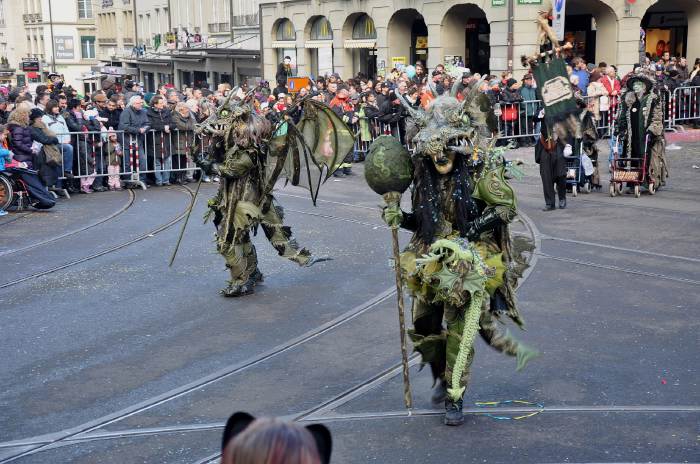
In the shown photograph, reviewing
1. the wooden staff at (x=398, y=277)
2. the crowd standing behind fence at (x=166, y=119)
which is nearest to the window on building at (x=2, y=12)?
the crowd standing behind fence at (x=166, y=119)

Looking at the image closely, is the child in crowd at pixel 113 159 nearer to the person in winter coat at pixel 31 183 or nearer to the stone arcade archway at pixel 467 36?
the person in winter coat at pixel 31 183

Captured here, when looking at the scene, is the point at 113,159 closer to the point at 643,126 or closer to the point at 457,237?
the point at 643,126

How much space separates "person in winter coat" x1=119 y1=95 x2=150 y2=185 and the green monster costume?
1315 centimetres

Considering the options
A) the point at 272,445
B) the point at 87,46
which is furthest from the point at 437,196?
the point at 87,46

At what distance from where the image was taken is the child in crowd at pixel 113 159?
19.0 meters

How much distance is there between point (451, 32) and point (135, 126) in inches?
641

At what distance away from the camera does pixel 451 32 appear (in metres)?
33.0

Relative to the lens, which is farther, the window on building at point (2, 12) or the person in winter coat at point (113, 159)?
the window on building at point (2, 12)

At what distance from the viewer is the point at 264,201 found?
10766 millimetres

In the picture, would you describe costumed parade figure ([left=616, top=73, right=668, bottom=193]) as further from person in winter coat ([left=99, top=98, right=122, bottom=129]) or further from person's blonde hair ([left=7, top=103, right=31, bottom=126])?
person's blonde hair ([left=7, top=103, right=31, bottom=126])

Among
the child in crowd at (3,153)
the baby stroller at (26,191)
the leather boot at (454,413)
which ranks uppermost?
the child in crowd at (3,153)

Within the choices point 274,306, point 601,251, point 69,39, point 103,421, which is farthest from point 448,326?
point 69,39

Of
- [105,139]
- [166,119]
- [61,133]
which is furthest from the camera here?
[166,119]

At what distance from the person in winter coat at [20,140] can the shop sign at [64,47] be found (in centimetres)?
6876
